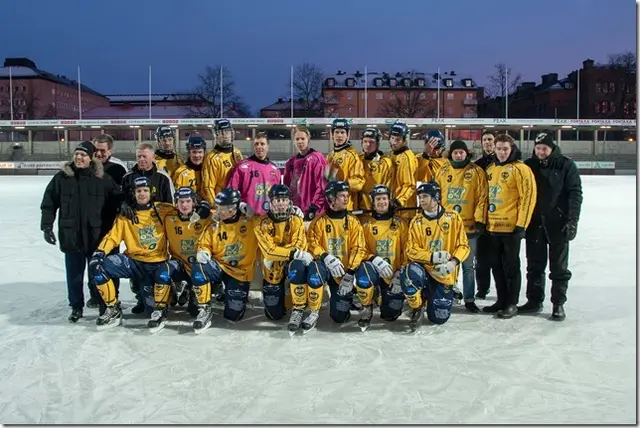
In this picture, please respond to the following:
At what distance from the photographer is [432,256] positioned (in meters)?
4.32

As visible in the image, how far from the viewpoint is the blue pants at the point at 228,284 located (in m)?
4.39

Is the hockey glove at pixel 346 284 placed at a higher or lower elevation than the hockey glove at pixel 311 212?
lower

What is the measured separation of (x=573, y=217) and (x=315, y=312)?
7.64ft

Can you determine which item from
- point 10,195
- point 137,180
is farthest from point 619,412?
point 10,195

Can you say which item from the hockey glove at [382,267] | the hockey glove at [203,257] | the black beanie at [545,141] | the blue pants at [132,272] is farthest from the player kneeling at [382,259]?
the blue pants at [132,272]

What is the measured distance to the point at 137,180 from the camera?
181 inches

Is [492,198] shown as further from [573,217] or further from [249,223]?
[249,223]

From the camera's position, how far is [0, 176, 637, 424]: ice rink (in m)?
2.92

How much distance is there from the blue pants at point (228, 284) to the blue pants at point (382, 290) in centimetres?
99

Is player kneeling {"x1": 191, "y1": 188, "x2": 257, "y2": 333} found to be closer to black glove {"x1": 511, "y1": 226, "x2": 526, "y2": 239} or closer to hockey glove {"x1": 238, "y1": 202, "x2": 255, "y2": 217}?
hockey glove {"x1": 238, "y1": 202, "x2": 255, "y2": 217}

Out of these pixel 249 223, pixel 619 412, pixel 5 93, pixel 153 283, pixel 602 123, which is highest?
pixel 5 93

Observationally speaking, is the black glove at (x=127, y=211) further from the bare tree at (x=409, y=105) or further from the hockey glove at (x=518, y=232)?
the bare tree at (x=409, y=105)

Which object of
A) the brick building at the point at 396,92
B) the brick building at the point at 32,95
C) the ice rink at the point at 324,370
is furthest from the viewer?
the brick building at the point at 396,92

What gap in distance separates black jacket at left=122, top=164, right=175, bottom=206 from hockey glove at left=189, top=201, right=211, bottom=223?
1.33 feet
